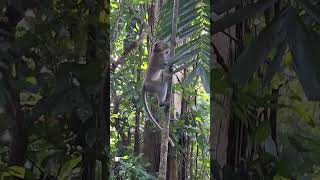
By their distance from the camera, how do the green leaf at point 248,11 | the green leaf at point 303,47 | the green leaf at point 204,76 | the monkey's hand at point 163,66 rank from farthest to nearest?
1. the monkey's hand at point 163,66
2. the green leaf at point 204,76
3. the green leaf at point 248,11
4. the green leaf at point 303,47

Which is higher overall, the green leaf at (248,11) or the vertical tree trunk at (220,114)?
the green leaf at (248,11)

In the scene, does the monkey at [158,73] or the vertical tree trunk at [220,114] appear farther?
the monkey at [158,73]

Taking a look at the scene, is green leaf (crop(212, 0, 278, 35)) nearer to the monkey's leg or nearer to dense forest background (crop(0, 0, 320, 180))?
dense forest background (crop(0, 0, 320, 180))

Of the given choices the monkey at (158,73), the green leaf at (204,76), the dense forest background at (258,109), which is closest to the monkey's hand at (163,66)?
the monkey at (158,73)

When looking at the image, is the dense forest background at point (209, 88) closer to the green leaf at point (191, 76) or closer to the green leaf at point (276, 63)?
the green leaf at point (276, 63)

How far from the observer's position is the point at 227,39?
809mm

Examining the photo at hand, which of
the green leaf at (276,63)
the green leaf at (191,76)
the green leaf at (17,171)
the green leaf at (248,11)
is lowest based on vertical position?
the green leaf at (17,171)

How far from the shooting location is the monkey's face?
1.49 m

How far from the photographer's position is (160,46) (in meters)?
1.57

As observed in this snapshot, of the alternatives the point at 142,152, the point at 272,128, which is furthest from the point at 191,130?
the point at 272,128

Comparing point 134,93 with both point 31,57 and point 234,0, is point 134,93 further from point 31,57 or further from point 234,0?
point 234,0

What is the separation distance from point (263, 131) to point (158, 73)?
2.78 ft

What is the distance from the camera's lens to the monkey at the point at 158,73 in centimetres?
150

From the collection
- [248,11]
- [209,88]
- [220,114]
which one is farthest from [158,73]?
[248,11]
